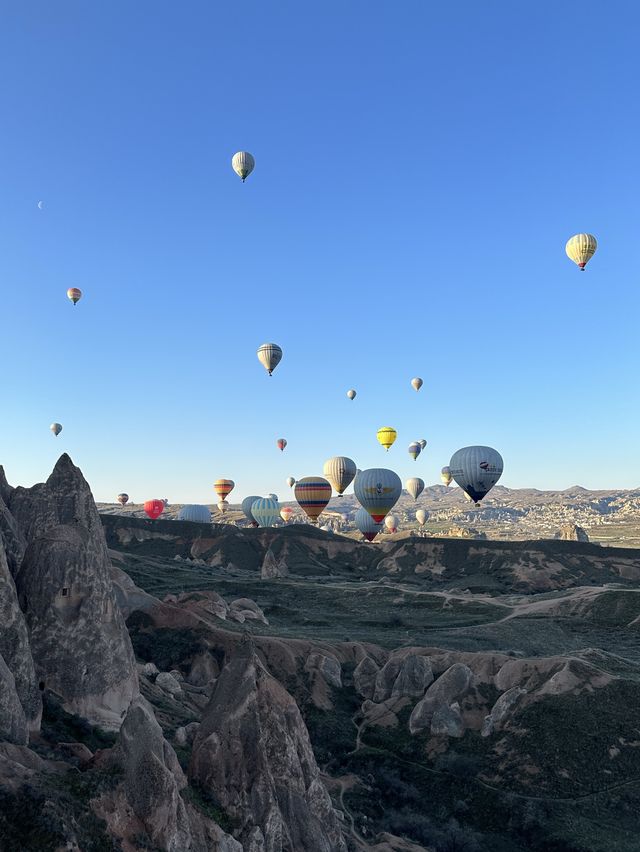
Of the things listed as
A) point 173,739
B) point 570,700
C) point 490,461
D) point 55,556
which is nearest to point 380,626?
point 490,461

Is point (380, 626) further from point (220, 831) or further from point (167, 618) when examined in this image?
point (220, 831)

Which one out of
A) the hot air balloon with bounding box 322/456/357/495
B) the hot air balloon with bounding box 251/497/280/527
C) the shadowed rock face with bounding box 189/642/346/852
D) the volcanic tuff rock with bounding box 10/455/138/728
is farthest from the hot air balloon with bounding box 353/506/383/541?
the shadowed rock face with bounding box 189/642/346/852

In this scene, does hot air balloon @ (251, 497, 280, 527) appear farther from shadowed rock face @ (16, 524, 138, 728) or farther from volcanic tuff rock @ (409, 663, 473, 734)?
shadowed rock face @ (16, 524, 138, 728)

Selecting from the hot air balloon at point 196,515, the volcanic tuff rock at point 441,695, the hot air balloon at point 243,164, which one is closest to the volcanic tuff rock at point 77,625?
the volcanic tuff rock at point 441,695

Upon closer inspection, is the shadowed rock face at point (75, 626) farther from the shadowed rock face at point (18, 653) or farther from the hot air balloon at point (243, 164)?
the hot air balloon at point (243, 164)

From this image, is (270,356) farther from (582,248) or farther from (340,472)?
(582,248)

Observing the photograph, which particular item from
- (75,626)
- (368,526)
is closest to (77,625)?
(75,626)
